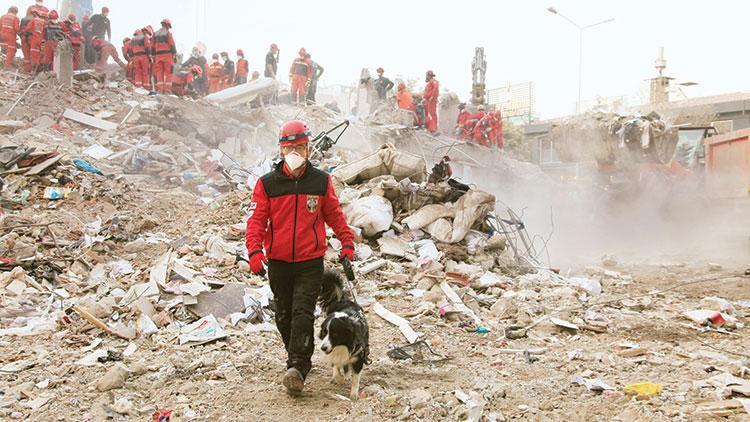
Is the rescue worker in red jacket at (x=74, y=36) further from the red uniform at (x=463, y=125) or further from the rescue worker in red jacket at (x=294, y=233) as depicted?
the rescue worker in red jacket at (x=294, y=233)

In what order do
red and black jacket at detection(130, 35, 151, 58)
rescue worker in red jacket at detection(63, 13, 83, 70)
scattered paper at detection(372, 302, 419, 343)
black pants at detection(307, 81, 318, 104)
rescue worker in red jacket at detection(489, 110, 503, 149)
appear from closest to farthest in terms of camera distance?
1. scattered paper at detection(372, 302, 419, 343)
2. rescue worker in red jacket at detection(63, 13, 83, 70)
3. red and black jacket at detection(130, 35, 151, 58)
4. black pants at detection(307, 81, 318, 104)
5. rescue worker in red jacket at detection(489, 110, 503, 149)

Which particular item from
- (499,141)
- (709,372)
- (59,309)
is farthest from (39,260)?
(499,141)

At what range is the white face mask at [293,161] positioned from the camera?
3.42 metres

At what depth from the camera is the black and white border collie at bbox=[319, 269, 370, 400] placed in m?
3.36

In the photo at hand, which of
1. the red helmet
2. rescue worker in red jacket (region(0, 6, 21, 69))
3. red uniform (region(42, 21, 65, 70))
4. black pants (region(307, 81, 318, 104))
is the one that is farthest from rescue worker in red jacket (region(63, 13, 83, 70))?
the red helmet

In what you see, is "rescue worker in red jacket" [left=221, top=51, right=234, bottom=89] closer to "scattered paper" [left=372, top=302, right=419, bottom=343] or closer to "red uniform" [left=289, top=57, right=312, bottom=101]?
"red uniform" [left=289, top=57, right=312, bottom=101]

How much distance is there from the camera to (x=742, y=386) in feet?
11.2

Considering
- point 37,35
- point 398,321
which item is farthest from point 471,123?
point 398,321

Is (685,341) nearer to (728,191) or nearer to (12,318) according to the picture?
(12,318)

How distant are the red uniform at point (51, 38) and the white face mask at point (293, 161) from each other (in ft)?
43.1

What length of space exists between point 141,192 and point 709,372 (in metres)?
8.47

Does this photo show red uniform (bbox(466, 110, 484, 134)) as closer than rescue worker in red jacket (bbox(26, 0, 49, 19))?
No

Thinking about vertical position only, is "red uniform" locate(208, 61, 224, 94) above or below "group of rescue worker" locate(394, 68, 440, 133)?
above

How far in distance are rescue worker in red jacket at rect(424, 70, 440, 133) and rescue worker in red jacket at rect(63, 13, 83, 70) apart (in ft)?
30.8
